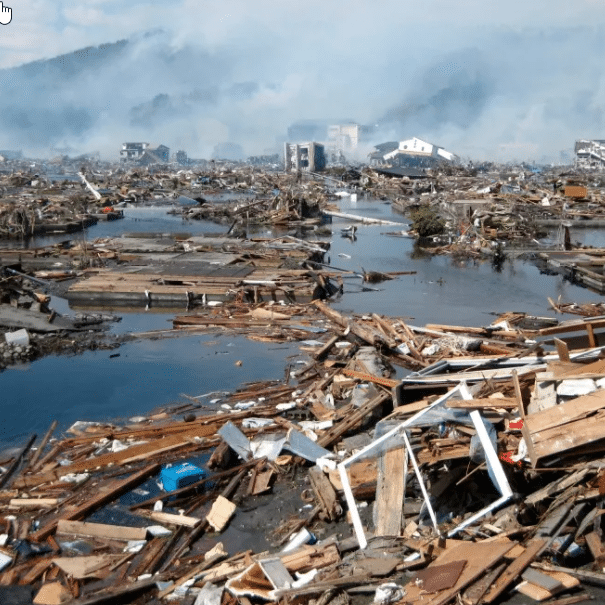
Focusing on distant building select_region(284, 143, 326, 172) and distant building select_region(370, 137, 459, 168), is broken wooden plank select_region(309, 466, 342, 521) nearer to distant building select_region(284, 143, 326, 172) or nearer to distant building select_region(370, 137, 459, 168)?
distant building select_region(284, 143, 326, 172)

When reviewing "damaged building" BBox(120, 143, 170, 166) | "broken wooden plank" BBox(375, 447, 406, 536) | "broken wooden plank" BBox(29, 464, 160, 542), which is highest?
"damaged building" BBox(120, 143, 170, 166)

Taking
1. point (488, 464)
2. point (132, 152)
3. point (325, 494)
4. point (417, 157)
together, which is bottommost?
point (325, 494)

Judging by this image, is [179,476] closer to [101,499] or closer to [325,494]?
[101,499]

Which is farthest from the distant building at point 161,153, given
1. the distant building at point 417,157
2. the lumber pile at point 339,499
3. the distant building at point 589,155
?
the lumber pile at point 339,499

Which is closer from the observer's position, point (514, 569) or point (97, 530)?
point (514, 569)

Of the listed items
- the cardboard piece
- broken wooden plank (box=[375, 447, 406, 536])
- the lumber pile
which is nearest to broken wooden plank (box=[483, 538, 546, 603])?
the lumber pile

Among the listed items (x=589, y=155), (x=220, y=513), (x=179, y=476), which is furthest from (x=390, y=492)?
(x=589, y=155)

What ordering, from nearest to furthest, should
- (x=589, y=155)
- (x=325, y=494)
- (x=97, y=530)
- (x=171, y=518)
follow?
(x=97, y=530)
(x=171, y=518)
(x=325, y=494)
(x=589, y=155)

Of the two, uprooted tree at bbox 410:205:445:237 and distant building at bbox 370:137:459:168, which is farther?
distant building at bbox 370:137:459:168
